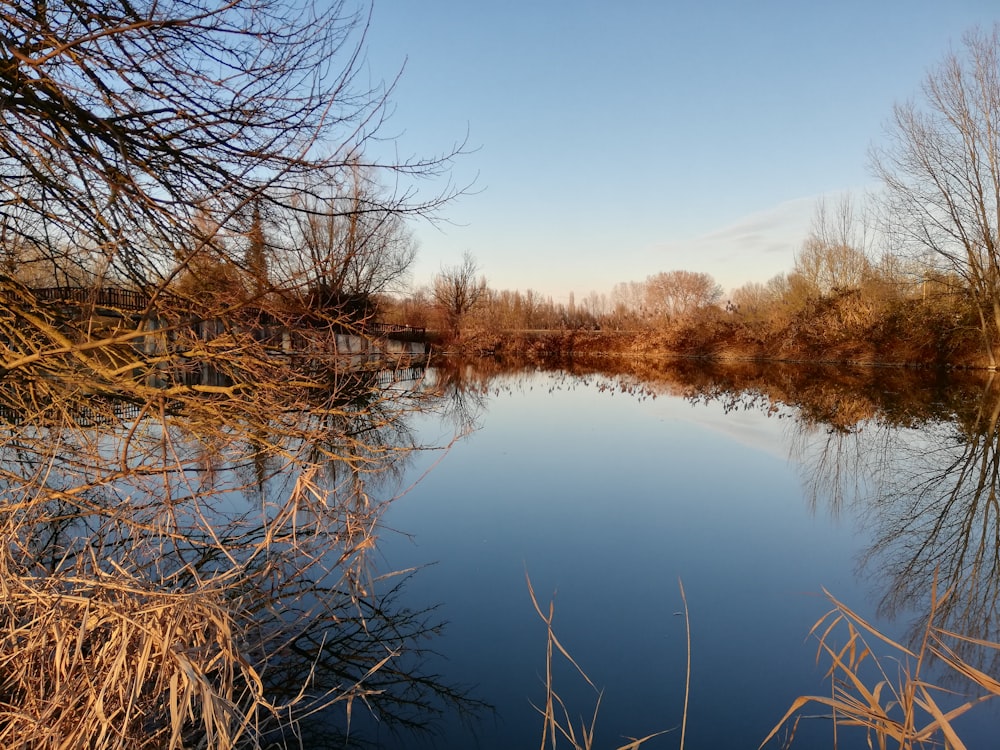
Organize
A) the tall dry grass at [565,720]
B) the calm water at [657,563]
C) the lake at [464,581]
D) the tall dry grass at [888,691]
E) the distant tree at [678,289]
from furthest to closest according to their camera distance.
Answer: the distant tree at [678,289]
the calm water at [657,563]
the lake at [464,581]
the tall dry grass at [565,720]
the tall dry grass at [888,691]

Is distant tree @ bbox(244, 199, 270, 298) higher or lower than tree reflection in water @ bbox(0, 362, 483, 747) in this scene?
higher

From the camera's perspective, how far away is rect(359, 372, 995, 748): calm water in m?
2.78

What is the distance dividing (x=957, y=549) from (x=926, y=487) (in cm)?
199

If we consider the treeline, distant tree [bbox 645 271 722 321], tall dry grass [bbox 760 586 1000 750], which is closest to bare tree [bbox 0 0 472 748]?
tall dry grass [bbox 760 586 1000 750]

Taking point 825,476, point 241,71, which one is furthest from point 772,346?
point 241,71

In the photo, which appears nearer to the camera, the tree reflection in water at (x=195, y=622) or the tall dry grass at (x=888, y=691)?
the tall dry grass at (x=888, y=691)

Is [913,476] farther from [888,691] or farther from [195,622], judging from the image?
[195,622]

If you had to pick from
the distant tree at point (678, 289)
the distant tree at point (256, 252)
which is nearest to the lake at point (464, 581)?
the distant tree at point (256, 252)

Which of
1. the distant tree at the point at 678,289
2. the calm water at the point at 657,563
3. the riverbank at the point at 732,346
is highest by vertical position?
the distant tree at the point at 678,289

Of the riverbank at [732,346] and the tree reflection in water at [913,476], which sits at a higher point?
the riverbank at [732,346]

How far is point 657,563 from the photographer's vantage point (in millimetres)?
4402

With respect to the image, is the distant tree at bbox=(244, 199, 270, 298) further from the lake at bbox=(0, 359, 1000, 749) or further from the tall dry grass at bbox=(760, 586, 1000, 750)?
the tall dry grass at bbox=(760, 586, 1000, 750)

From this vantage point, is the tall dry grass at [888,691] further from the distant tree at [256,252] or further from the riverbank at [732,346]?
the riverbank at [732,346]

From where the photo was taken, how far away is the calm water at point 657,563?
2.78 meters
